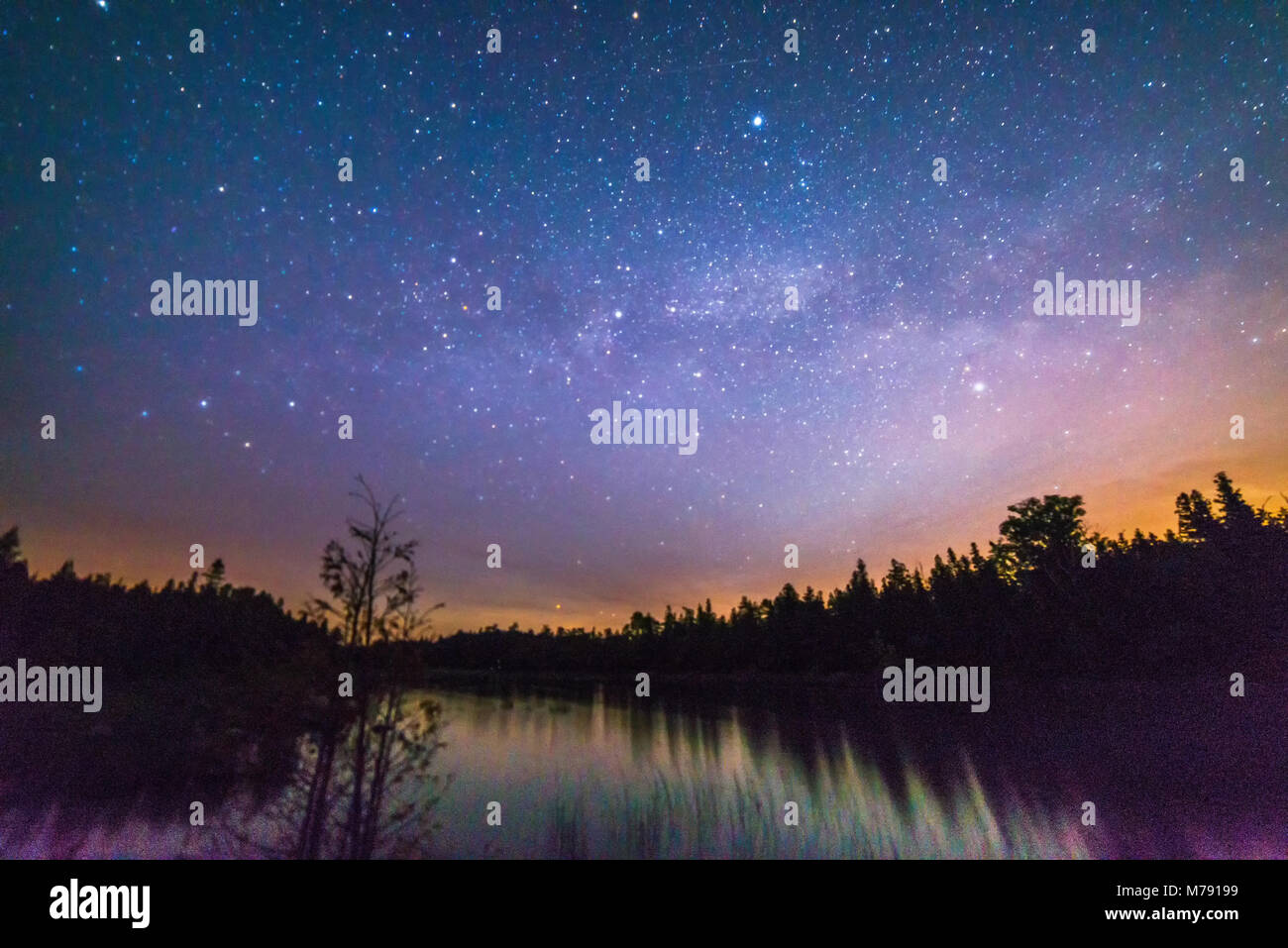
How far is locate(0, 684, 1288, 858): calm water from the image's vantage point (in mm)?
11727

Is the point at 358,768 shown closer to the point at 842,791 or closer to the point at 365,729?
the point at 365,729

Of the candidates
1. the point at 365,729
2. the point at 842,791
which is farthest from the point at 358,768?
the point at 842,791

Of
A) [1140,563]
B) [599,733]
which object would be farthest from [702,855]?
[1140,563]

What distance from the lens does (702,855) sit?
1079cm

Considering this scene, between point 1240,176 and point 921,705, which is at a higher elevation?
point 1240,176

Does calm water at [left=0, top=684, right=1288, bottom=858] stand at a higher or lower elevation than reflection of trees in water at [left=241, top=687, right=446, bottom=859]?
lower

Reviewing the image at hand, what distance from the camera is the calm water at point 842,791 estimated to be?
11.7m

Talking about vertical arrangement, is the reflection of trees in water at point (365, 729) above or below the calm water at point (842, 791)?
above

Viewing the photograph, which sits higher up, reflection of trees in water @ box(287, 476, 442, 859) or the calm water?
reflection of trees in water @ box(287, 476, 442, 859)

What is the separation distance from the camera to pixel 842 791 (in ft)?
58.9

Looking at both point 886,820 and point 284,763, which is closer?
point 284,763

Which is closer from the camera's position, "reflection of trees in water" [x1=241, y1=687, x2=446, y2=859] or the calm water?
"reflection of trees in water" [x1=241, y1=687, x2=446, y2=859]
